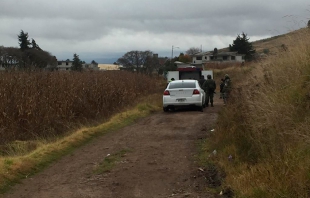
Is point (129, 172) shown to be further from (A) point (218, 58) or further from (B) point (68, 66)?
(A) point (218, 58)

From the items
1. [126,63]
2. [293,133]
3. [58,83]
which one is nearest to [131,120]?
[58,83]

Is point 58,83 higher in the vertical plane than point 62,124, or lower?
higher

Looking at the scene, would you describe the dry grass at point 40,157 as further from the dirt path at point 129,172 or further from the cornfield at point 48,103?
the cornfield at point 48,103

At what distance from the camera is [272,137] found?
596 centimetres

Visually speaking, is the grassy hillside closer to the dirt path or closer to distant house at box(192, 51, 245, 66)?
the dirt path

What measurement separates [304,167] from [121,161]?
14.0 ft

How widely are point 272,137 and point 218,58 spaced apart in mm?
83734

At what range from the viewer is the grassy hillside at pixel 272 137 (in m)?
4.86

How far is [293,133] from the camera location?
5297 mm

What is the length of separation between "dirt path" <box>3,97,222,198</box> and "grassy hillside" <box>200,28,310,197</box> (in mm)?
651

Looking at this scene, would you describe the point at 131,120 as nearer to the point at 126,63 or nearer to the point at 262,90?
the point at 262,90

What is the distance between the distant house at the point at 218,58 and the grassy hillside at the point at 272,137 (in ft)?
203

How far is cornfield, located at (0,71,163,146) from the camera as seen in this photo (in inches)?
479

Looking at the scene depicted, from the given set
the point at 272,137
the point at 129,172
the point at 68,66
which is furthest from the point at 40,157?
the point at 68,66
